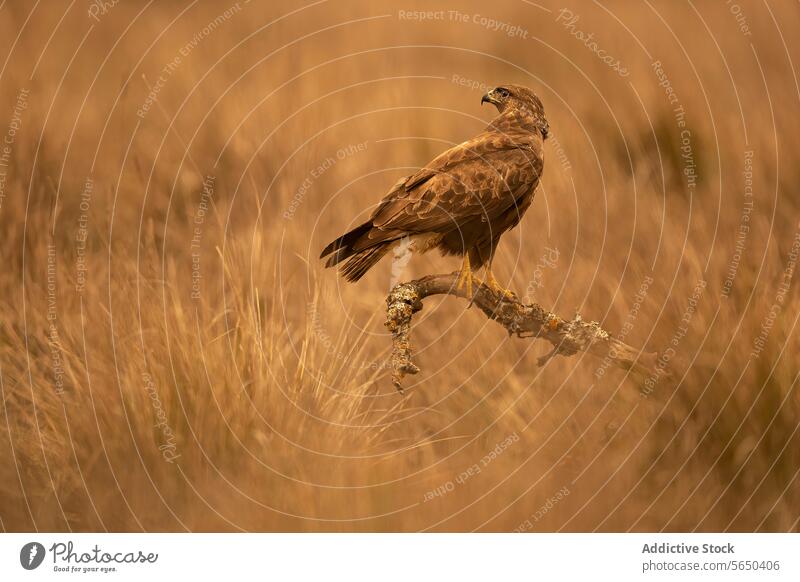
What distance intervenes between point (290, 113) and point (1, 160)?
5.44ft

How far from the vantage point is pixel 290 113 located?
234 inches

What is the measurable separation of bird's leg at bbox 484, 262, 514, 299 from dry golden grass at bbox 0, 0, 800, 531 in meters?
0.10

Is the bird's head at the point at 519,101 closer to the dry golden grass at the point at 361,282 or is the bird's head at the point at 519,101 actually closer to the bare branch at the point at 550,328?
the dry golden grass at the point at 361,282

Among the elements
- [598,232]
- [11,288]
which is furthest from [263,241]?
[598,232]

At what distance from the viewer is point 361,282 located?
5.39 metres

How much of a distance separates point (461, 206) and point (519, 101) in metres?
0.77

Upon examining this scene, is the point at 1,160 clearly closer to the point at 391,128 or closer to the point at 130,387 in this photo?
the point at 130,387

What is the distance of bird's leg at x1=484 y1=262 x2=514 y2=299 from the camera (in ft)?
17.6
